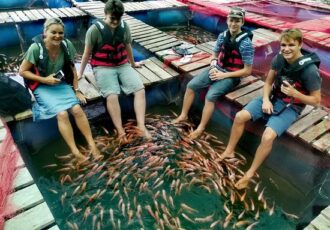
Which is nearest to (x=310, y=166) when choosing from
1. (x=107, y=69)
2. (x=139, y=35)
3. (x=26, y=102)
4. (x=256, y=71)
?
(x=256, y=71)

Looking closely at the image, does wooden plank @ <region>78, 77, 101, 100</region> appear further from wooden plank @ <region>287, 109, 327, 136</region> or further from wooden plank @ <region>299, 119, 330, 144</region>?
wooden plank @ <region>299, 119, 330, 144</region>

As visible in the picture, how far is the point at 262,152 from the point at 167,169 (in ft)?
4.74

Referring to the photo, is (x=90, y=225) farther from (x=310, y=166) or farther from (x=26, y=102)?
(x=310, y=166)

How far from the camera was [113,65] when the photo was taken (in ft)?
17.6

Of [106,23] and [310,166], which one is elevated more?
[106,23]

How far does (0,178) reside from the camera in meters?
3.28

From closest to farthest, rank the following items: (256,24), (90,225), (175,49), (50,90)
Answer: (90,225), (50,90), (175,49), (256,24)

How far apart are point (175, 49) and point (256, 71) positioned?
1.88 meters

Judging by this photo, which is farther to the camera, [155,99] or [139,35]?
[139,35]

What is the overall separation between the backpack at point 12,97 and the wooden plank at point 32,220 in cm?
198

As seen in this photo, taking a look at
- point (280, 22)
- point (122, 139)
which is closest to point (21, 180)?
point (122, 139)

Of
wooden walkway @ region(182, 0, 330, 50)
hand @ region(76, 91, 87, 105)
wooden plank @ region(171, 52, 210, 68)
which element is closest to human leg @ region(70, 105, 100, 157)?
hand @ region(76, 91, 87, 105)

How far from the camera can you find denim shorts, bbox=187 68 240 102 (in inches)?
203

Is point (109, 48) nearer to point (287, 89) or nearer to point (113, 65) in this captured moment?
point (113, 65)
